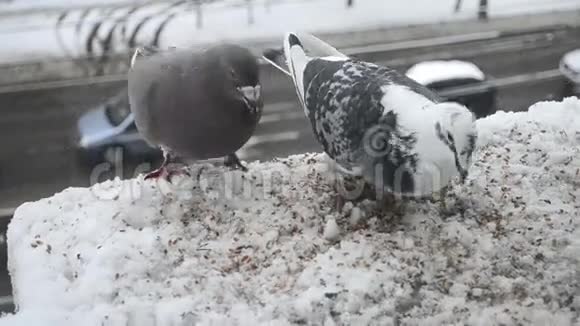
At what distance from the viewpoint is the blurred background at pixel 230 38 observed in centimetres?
211

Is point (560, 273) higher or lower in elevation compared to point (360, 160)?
lower

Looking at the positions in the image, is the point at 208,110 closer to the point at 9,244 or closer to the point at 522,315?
the point at 9,244

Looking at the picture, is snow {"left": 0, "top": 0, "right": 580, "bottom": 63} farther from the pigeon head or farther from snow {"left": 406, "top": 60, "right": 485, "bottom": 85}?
the pigeon head

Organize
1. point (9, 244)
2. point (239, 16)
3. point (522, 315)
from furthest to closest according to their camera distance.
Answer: point (239, 16), point (9, 244), point (522, 315)

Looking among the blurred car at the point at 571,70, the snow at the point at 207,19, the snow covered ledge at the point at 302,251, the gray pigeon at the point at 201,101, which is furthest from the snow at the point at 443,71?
the gray pigeon at the point at 201,101

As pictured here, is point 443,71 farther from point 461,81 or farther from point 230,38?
point 230,38

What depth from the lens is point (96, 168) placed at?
7.23 ft

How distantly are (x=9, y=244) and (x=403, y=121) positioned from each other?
94 centimetres

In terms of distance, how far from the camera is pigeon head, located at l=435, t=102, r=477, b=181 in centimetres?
115

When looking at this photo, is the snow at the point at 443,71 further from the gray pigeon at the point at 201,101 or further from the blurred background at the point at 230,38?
the gray pigeon at the point at 201,101

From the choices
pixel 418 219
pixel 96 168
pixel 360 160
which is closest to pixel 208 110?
pixel 360 160

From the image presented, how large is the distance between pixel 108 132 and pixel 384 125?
1312 millimetres

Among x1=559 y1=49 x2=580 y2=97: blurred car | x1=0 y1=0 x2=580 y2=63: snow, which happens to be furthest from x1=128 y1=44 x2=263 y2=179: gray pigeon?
x1=559 y1=49 x2=580 y2=97: blurred car

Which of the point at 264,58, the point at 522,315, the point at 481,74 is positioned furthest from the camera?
the point at 481,74
